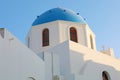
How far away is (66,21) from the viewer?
19219 millimetres

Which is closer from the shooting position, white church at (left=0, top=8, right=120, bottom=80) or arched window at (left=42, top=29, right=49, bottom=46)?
white church at (left=0, top=8, right=120, bottom=80)

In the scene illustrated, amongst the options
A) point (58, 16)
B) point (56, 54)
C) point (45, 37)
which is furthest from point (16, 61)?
point (58, 16)

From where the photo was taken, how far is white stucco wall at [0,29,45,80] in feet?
36.2

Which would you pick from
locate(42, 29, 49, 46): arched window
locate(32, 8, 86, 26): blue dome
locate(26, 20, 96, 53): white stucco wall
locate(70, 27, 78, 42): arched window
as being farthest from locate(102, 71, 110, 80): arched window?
locate(42, 29, 49, 46): arched window

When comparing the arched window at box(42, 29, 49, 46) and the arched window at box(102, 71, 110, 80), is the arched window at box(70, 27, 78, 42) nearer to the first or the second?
the arched window at box(42, 29, 49, 46)

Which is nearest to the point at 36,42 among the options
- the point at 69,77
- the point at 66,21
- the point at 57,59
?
the point at 66,21

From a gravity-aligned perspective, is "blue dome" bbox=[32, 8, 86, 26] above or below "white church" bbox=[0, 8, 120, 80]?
above

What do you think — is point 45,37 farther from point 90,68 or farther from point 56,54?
point 90,68

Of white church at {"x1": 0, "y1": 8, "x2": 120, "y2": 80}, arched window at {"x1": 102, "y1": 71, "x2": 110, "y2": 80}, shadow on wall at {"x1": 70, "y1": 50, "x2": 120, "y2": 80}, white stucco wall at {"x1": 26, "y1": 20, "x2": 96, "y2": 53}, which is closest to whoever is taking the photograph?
white church at {"x1": 0, "y1": 8, "x2": 120, "y2": 80}

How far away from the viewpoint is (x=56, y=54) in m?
15.5

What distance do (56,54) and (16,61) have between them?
13.6ft

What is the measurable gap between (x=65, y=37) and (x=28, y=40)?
3.67 m

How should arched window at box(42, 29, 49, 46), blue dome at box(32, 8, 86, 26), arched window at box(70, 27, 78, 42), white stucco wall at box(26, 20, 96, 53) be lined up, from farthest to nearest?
blue dome at box(32, 8, 86, 26), arched window at box(42, 29, 49, 46), arched window at box(70, 27, 78, 42), white stucco wall at box(26, 20, 96, 53)

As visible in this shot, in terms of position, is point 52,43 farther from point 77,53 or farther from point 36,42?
point 77,53
